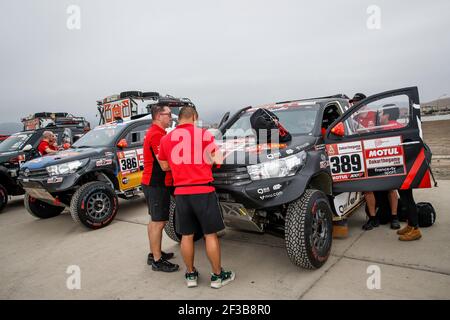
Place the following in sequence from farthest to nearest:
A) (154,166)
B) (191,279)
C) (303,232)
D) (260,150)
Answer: (154,166) < (260,150) < (191,279) < (303,232)

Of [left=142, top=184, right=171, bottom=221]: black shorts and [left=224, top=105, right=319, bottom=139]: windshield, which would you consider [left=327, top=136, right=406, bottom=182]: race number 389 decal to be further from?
[left=142, top=184, right=171, bottom=221]: black shorts

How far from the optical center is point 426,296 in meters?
2.66

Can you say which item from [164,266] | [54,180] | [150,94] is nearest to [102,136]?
[54,180]

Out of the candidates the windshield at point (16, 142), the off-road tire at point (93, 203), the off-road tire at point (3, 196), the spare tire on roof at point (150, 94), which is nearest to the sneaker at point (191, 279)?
the off-road tire at point (93, 203)

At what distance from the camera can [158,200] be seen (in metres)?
3.58

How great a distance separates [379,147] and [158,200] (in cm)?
263

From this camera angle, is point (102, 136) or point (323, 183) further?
point (102, 136)

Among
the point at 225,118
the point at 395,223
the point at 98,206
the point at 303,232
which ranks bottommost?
the point at 395,223

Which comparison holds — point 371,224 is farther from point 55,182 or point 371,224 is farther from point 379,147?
point 55,182

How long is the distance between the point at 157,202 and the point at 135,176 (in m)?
2.65

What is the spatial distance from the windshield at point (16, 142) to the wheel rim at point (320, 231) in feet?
24.3

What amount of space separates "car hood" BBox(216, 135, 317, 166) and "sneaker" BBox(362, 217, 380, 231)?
1666 millimetres

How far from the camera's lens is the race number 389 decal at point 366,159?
353 centimetres
